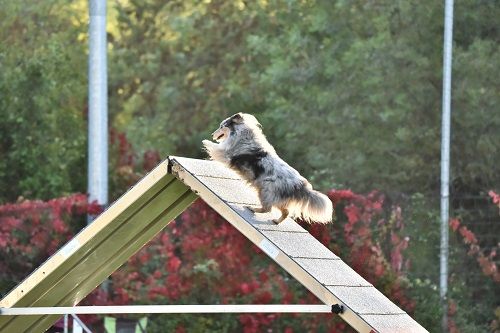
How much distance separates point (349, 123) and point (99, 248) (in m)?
13.5

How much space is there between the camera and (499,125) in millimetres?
18953

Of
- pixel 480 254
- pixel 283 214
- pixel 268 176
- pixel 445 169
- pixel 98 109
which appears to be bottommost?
pixel 283 214

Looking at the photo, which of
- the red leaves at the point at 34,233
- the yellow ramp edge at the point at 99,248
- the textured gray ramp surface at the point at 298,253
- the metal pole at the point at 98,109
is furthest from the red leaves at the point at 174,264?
the textured gray ramp surface at the point at 298,253

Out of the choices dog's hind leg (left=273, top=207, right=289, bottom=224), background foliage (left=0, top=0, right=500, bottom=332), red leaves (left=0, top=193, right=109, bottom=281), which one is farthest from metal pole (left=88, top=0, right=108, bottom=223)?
A: dog's hind leg (left=273, top=207, right=289, bottom=224)

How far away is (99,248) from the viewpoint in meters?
8.34

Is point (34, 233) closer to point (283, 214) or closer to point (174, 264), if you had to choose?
point (174, 264)

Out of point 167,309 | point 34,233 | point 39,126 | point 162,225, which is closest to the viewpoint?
point 167,309

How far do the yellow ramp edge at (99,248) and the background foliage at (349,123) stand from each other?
5.24 m

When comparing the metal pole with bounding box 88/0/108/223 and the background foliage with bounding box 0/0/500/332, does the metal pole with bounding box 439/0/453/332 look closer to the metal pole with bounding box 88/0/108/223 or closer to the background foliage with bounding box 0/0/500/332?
the background foliage with bounding box 0/0/500/332

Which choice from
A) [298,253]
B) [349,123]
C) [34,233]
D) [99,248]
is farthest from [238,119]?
[349,123]

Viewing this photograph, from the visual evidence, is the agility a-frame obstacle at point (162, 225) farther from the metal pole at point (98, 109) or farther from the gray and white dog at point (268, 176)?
the metal pole at point (98, 109)

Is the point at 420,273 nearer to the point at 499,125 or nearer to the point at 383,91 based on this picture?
the point at 499,125

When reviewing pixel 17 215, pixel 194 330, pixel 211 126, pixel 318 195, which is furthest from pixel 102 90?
pixel 211 126

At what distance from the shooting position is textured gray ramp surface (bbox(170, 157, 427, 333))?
23.6 feet
